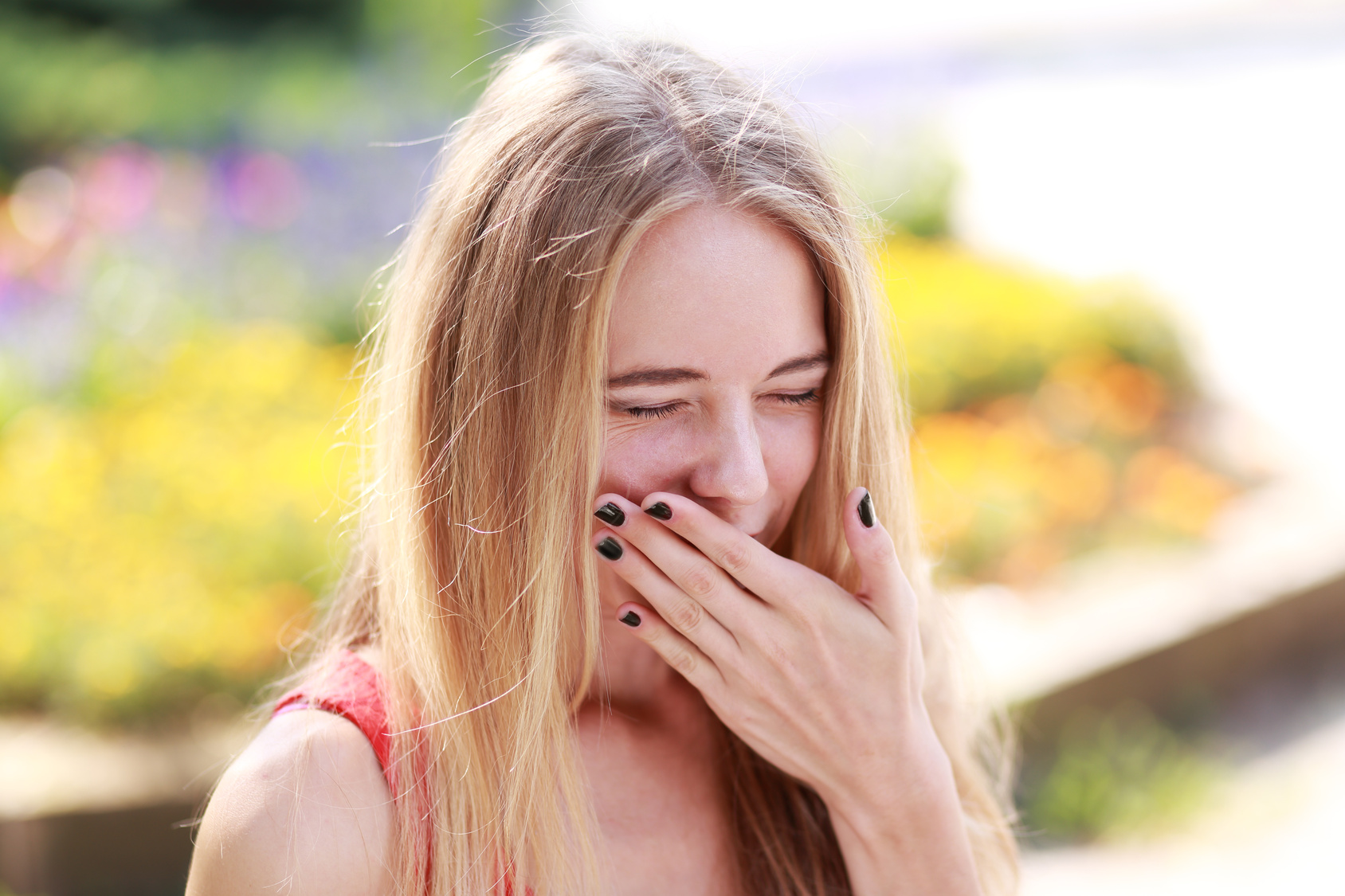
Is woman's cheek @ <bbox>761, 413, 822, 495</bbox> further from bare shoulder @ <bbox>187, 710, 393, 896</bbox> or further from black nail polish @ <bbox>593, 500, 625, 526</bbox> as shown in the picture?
bare shoulder @ <bbox>187, 710, 393, 896</bbox>

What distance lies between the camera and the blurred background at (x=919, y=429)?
3.48 meters

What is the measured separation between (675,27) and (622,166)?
48cm

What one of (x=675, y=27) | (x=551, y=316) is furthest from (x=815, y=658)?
(x=675, y=27)

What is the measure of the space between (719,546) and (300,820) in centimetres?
65

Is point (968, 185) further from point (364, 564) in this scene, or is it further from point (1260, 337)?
point (364, 564)

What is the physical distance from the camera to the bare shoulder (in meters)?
1.35

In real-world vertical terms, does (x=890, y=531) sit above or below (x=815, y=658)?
above

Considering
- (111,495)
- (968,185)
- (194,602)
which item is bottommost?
(194,602)

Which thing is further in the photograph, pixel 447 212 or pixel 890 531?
pixel 890 531

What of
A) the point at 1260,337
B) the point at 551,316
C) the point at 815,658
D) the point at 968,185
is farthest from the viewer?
the point at 968,185

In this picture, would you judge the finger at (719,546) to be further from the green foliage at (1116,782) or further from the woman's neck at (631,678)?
the green foliage at (1116,782)

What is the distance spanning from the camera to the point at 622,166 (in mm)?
1422

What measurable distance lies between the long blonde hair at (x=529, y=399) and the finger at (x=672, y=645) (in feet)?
0.23

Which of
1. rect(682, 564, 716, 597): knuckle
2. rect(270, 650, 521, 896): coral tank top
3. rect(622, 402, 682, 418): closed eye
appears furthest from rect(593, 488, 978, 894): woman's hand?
rect(270, 650, 521, 896): coral tank top
